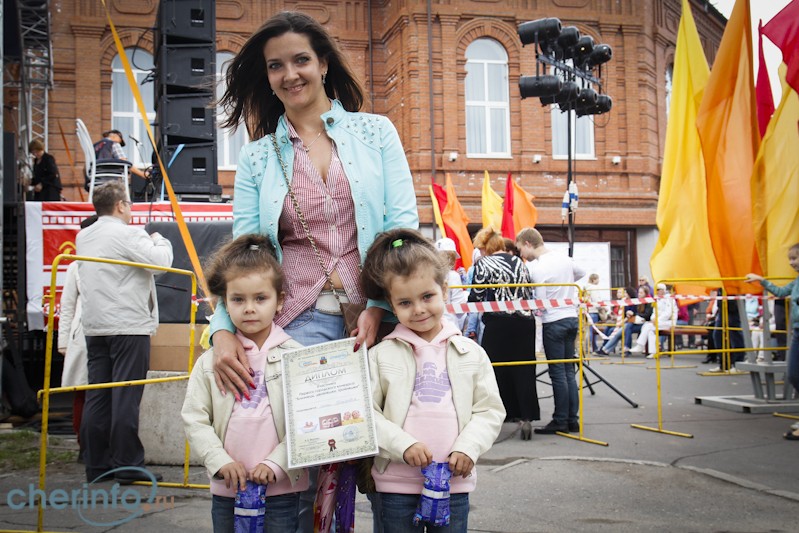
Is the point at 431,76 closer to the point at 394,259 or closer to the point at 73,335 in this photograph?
the point at 73,335

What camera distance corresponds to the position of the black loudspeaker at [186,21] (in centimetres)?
1121

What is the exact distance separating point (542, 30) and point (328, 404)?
12.0 m

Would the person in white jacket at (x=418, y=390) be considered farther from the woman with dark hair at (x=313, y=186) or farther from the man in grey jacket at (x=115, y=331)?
the man in grey jacket at (x=115, y=331)

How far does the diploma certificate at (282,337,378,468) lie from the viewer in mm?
2396

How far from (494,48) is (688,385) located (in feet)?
48.9

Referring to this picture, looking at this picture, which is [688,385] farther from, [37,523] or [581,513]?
[37,523]

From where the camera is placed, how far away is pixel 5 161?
9.52 meters

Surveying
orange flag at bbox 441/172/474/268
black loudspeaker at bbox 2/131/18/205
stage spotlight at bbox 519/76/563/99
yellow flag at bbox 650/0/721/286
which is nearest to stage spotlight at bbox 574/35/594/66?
stage spotlight at bbox 519/76/563/99

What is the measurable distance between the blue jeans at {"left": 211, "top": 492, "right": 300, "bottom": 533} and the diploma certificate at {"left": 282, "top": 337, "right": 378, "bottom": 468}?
20 centimetres

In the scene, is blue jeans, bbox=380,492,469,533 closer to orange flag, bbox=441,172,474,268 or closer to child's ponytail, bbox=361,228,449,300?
child's ponytail, bbox=361,228,449,300

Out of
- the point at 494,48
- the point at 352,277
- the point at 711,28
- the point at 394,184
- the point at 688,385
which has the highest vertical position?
the point at 711,28

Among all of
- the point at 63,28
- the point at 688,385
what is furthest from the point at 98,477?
the point at 63,28

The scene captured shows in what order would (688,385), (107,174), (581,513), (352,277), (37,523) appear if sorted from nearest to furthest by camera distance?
(352,277) → (37,523) → (581,513) → (107,174) → (688,385)

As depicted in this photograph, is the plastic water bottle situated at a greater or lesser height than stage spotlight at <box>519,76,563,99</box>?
lesser
